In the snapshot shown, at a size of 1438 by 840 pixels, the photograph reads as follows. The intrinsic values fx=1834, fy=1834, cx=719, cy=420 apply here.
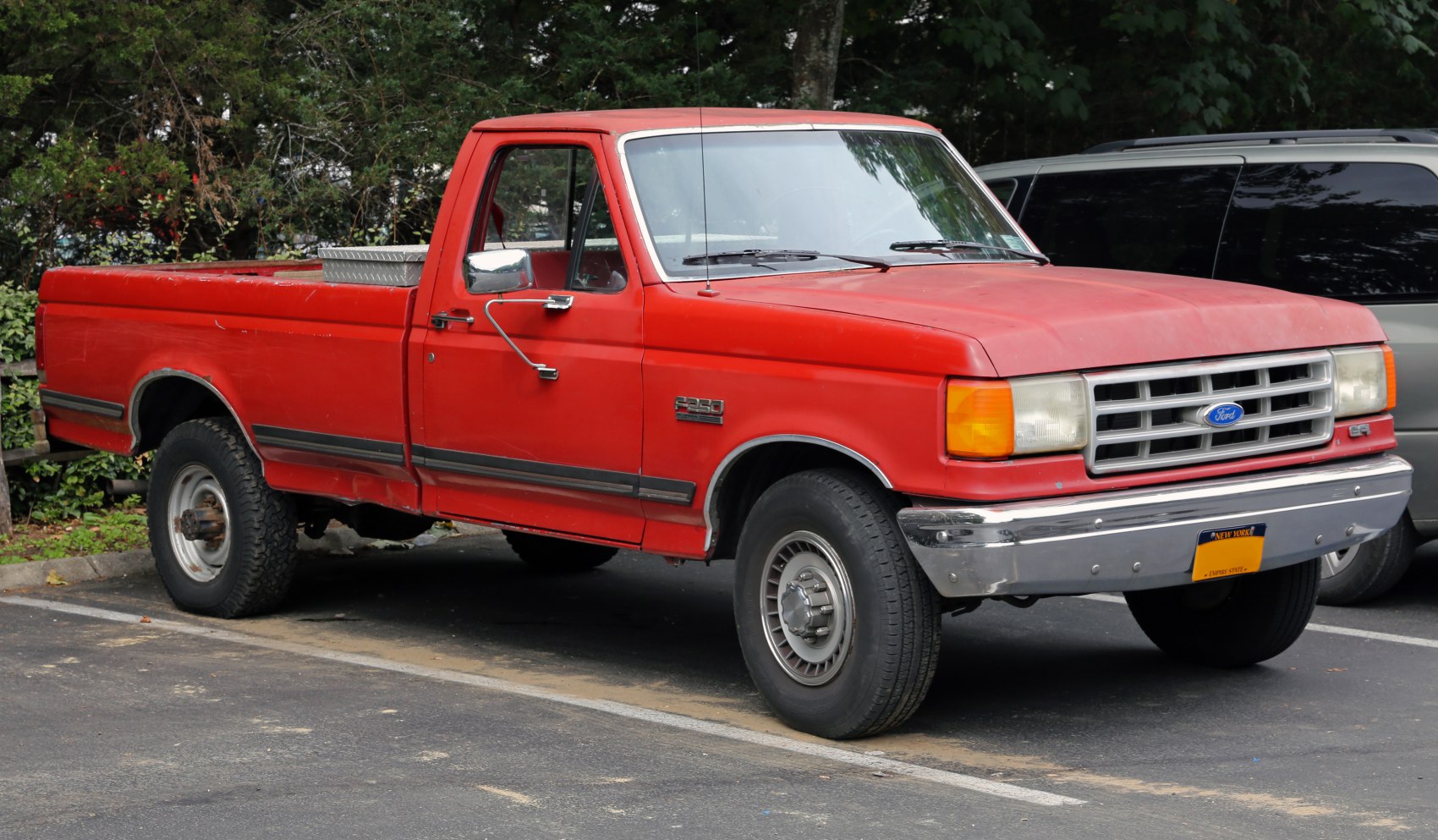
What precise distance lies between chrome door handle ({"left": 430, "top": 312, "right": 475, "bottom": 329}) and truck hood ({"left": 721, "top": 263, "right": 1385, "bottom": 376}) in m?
1.13

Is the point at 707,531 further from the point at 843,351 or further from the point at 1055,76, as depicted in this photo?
the point at 1055,76

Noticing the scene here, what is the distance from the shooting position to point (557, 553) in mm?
9328

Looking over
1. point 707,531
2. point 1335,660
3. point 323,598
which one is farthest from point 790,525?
point 323,598

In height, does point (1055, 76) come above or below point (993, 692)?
above

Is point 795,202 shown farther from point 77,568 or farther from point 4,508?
point 4,508

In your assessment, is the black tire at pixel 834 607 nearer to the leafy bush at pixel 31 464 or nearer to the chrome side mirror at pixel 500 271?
the chrome side mirror at pixel 500 271

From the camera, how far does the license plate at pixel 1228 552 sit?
5.67m

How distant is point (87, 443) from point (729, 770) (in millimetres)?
4548

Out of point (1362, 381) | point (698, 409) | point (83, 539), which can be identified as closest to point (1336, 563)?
point (1362, 381)

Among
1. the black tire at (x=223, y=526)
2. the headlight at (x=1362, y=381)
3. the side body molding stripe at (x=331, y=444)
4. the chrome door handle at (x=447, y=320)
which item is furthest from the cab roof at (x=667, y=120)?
the headlight at (x=1362, y=381)

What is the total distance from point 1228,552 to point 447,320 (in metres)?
3.03

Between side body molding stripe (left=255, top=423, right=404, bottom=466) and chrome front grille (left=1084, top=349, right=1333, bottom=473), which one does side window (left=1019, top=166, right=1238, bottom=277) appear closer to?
chrome front grille (left=1084, top=349, right=1333, bottom=473)

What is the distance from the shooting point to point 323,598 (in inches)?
348

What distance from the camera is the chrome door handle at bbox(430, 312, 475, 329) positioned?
6.93 metres
